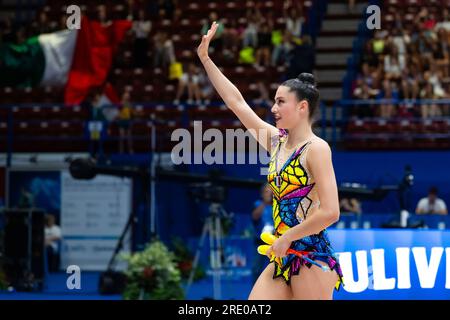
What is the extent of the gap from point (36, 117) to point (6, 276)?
21.1 feet

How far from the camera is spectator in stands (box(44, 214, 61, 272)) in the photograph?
17.2m

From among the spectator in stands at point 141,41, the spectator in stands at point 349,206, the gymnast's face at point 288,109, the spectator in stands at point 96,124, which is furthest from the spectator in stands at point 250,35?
the gymnast's face at point 288,109

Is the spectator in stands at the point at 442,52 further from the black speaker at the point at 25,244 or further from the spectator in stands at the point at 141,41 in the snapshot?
the black speaker at the point at 25,244

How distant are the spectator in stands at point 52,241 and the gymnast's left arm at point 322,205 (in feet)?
40.6

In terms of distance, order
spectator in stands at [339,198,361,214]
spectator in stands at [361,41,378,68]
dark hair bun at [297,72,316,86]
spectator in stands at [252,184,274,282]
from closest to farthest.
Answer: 1. dark hair bun at [297,72,316,86]
2. spectator in stands at [252,184,274,282]
3. spectator in stands at [339,198,361,214]
4. spectator in stands at [361,41,378,68]

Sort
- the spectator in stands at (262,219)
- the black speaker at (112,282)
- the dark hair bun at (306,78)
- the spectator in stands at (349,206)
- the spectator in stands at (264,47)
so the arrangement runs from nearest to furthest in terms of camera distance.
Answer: the dark hair bun at (306,78) → the spectator in stands at (262,219) → the black speaker at (112,282) → the spectator in stands at (349,206) → the spectator in stands at (264,47)

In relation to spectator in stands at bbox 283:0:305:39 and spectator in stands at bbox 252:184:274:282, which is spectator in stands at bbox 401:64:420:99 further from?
spectator in stands at bbox 252:184:274:282

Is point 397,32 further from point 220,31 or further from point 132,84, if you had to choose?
point 132,84

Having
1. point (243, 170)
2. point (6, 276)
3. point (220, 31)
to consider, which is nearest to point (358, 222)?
point (243, 170)

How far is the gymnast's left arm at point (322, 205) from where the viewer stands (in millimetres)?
5105

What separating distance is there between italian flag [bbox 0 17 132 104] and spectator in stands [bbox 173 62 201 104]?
189cm

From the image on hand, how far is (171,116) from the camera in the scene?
61.7ft

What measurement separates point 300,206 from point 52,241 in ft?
41.0

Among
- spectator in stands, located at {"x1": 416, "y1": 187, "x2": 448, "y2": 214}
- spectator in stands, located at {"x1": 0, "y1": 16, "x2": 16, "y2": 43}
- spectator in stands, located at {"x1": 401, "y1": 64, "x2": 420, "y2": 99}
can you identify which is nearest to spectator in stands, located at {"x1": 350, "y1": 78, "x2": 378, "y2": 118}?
spectator in stands, located at {"x1": 401, "y1": 64, "x2": 420, "y2": 99}
